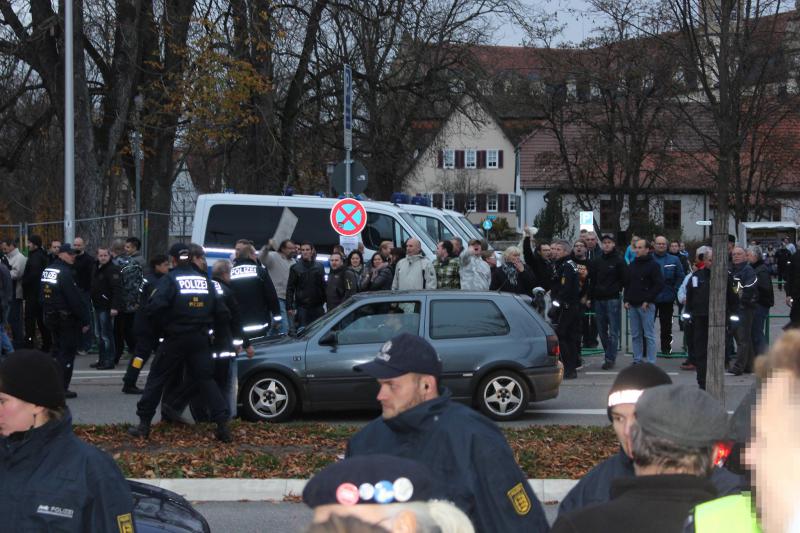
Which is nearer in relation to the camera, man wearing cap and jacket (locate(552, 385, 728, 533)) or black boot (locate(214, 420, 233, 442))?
man wearing cap and jacket (locate(552, 385, 728, 533))

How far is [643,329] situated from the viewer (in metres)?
15.0

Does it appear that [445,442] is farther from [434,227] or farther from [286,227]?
[434,227]

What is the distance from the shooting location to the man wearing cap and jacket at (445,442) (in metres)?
3.78

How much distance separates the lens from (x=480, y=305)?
11734 millimetres

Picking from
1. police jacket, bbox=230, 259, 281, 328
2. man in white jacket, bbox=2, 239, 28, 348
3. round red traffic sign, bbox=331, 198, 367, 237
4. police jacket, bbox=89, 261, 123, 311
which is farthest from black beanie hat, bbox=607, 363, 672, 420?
man in white jacket, bbox=2, 239, 28, 348

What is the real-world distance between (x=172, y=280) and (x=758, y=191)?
1551 inches

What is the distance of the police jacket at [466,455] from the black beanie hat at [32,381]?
43.0 inches

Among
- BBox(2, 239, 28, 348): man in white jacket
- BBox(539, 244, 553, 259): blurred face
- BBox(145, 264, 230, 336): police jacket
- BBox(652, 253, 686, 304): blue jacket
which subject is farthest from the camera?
BBox(2, 239, 28, 348): man in white jacket

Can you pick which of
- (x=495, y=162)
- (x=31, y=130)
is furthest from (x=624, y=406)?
(x=495, y=162)

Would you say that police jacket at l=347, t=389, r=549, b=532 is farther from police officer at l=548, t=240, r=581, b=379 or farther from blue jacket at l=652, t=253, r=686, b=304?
blue jacket at l=652, t=253, r=686, b=304

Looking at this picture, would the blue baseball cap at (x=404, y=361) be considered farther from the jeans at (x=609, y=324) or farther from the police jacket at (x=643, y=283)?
the jeans at (x=609, y=324)

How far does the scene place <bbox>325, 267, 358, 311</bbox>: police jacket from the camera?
608 inches

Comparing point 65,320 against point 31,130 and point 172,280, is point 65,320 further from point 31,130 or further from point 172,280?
point 31,130

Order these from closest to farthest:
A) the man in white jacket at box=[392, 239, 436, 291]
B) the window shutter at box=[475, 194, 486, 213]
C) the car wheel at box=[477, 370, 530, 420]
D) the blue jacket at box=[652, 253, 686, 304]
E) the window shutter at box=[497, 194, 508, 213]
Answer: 1. the car wheel at box=[477, 370, 530, 420]
2. the man in white jacket at box=[392, 239, 436, 291]
3. the blue jacket at box=[652, 253, 686, 304]
4. the window shutter at box=[475, 194, 486, 213]
5. the window shutter at box=[497, 194, 508, 213]
